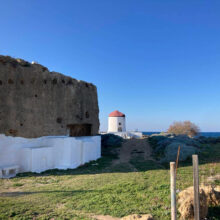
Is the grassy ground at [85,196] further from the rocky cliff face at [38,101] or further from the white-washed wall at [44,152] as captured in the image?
the rocky cliff face at [38,101]

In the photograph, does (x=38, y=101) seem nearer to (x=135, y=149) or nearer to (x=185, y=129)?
(x=135, y=149)

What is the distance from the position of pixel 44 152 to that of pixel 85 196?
5.56 metres

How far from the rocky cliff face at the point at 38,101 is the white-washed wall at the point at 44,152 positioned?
473 millimetres

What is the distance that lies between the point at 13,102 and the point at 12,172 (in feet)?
12.4

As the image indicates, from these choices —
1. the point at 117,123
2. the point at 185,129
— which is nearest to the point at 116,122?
the point at 117,123

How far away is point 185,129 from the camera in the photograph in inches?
1435

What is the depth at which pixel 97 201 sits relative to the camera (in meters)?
6.05

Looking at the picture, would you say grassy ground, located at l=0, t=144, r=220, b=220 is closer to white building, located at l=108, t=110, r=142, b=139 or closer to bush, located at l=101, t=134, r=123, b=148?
bush, located at l=101, t=134, r=123, b=148

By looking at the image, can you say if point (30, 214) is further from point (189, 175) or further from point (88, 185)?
point (189, 175)

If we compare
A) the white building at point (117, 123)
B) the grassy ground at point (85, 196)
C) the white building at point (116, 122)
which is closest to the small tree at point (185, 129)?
the white building at point (117, 123)

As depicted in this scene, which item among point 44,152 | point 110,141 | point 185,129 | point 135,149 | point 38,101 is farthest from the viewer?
point 185,129

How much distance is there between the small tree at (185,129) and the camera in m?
35.8

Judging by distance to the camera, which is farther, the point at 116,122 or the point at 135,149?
the point at 116,122

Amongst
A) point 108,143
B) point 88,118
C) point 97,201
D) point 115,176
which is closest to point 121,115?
point 108,143
